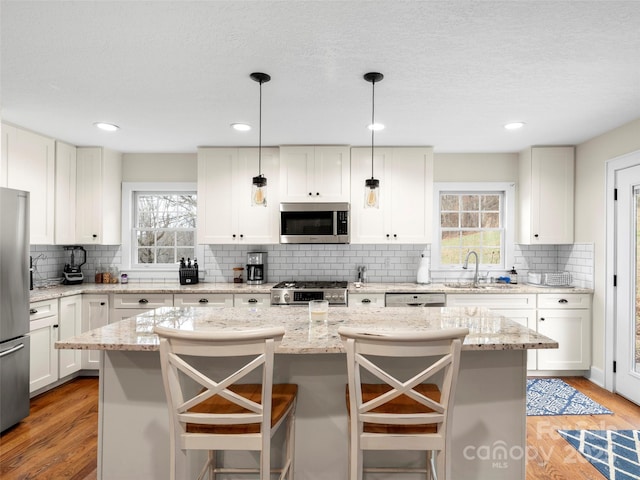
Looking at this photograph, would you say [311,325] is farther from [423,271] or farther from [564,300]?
[564,300]

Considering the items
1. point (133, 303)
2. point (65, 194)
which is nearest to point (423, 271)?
point (133, 303)

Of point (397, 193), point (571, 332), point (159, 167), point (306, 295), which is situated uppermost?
point (159, 167)

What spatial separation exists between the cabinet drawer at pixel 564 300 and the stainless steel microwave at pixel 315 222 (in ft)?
6.86

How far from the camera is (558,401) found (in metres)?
3.48

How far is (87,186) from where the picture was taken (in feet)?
14.4

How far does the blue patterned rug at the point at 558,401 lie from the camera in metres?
3.28

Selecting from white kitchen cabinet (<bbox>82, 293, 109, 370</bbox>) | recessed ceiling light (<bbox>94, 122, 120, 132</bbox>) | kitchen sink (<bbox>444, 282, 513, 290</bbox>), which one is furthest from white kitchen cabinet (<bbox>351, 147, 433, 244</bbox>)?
white kitchen cabinet (<bbox>82, 293, 109, 370</bbox>)

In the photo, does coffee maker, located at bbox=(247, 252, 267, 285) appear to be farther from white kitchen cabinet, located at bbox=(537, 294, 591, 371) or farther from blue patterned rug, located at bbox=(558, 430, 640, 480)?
blue patterned rug, located at bbox=(558, 430, 640, 480)

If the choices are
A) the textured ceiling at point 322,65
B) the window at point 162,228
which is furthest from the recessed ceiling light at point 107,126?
the window at point 162,228

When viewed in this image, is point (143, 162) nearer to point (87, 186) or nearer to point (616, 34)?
point (87, 186)

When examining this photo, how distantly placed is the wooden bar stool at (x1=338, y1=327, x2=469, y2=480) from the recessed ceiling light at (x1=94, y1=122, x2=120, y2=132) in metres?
3.17

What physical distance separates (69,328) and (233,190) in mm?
2120

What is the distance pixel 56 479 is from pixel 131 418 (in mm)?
925

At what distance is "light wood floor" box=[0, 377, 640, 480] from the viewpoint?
7.98 feet
